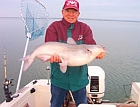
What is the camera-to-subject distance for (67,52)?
2.27 meters

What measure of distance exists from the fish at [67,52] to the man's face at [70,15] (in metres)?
0.28

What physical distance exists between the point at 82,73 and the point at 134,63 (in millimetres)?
10410

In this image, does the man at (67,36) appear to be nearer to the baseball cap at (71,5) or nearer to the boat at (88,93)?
the baseball cap at (71,5)

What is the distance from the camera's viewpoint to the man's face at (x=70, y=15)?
2365 millimetres

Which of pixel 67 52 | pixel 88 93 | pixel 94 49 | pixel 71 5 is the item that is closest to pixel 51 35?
pixel 67 52

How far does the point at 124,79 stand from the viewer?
33.2ft

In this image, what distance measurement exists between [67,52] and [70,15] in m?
0.47

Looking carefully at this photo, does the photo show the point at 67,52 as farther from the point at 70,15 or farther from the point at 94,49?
the point at 70,15

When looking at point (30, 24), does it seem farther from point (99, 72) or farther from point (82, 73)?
point (82, 73)

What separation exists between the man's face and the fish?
0.28 metres

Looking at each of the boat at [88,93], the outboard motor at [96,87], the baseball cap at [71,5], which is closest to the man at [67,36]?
the baseball cap at [71,5]

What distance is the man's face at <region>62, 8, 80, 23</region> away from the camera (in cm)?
237

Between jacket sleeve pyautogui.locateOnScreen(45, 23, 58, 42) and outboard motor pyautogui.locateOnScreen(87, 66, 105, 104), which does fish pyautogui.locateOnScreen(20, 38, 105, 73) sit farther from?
outboard motor pyautogui.locateOnScreen(87, 66, 105, 104)

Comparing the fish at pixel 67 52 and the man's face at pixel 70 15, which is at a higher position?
the man's face at pixel 70 15
